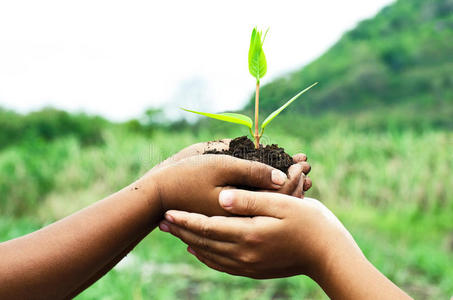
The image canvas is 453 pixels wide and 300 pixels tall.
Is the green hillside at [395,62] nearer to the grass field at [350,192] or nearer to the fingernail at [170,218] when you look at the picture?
the grass field at [350,192]

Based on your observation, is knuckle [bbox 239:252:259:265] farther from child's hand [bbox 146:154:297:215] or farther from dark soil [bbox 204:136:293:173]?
dark soil [bbox 204:136:293:173]

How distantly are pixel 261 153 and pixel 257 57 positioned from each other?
0.28 m

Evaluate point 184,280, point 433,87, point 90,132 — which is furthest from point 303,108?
point 433,87

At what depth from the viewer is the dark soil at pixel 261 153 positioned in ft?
4.23

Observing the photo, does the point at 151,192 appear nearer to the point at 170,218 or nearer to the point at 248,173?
the point at 170,218

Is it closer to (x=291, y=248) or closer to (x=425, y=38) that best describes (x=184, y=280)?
(x=291, y=248)

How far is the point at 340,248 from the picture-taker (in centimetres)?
114

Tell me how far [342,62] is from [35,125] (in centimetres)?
859

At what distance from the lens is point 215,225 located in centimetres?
114

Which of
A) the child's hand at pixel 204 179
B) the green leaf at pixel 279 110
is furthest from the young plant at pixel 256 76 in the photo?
the child's hand at pixel 204 179

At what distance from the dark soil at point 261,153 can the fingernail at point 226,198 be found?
0.16 m

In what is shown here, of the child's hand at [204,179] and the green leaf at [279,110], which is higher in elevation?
the green leaf at [279,110]

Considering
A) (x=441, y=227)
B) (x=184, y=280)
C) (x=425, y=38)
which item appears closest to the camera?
(x=184, y=280)

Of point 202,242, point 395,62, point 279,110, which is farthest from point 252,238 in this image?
point 395,62
